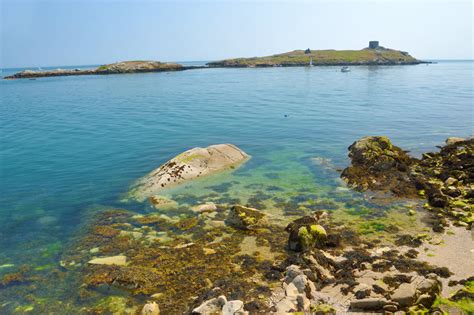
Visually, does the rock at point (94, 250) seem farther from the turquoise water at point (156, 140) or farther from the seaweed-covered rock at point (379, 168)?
the seaweed-covered rock at point (379, 168)

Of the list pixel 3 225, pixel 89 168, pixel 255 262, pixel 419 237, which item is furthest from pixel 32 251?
pixel 419 237

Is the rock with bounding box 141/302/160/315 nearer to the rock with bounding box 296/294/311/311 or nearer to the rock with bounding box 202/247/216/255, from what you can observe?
the rock with bounding box 202/247/216/255

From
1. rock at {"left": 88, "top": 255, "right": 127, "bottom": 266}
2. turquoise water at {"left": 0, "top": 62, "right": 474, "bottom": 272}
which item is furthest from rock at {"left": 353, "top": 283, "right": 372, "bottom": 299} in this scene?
turquoise water at {"left": 0, "top": 62, "right": 474, "bottom": 272}

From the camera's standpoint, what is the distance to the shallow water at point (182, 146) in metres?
18.1

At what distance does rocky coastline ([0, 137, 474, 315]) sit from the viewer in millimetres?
10141

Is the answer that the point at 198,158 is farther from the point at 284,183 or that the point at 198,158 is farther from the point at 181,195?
the point at 284,183

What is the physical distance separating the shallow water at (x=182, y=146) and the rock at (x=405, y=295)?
7295 mm

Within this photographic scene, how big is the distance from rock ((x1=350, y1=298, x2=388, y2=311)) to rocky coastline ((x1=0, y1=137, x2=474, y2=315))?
0.03 metres

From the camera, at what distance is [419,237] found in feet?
46.4

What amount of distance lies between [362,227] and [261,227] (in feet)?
15.9

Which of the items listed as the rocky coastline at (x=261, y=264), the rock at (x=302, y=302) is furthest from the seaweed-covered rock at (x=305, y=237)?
the rock at (x=302, y=302)

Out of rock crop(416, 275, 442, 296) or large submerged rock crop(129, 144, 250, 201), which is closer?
rock crop(416, 275, 442, 296)

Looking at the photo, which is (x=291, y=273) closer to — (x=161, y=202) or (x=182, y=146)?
(x=161, y=202)

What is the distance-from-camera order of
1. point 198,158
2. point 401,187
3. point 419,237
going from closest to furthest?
A: point 419,237 < point 401,187 < point 198,158
